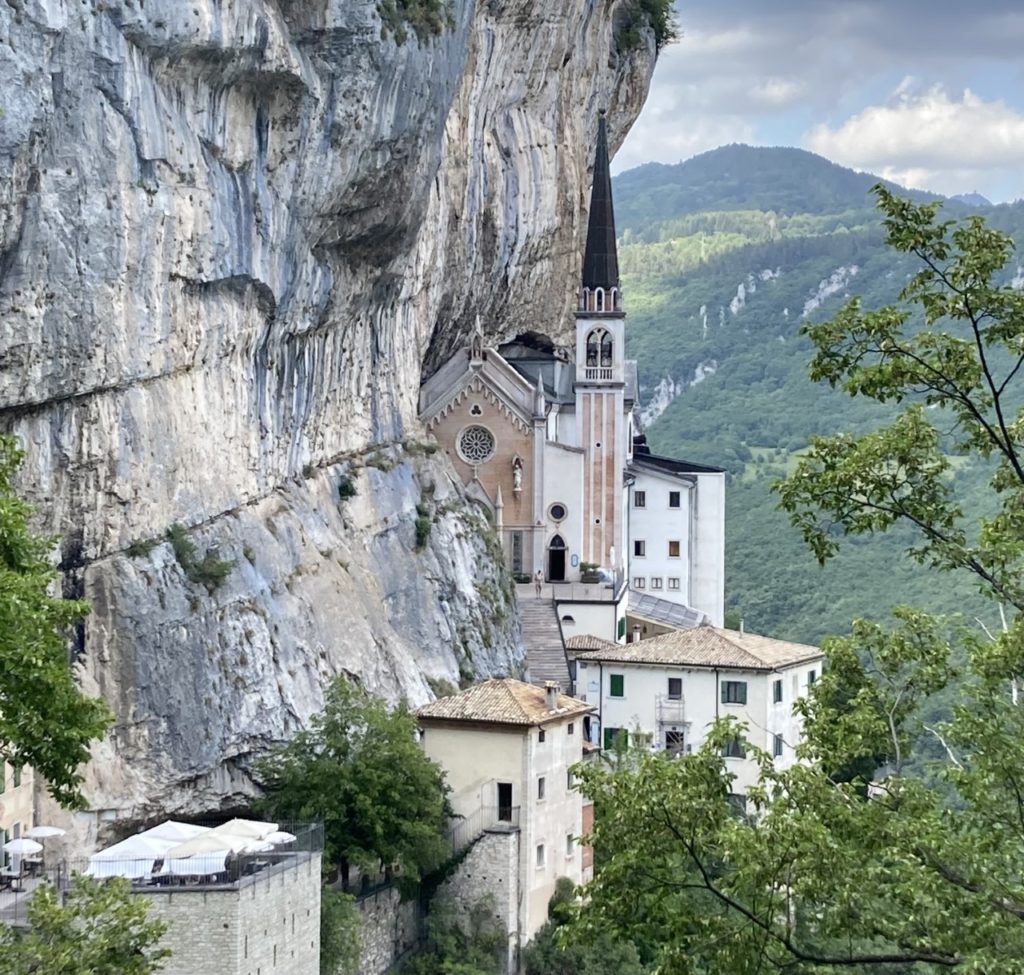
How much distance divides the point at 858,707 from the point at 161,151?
2072cm

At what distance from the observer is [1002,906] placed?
20188mm

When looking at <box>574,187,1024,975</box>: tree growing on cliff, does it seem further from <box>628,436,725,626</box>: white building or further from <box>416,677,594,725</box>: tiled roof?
<box>628,436,725,626</box>: white building

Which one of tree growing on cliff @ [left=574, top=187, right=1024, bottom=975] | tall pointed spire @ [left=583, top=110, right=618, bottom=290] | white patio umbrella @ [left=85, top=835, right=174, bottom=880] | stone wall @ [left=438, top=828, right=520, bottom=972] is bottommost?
stone wall @ [left=438, top=828, right=520, bottom=972]

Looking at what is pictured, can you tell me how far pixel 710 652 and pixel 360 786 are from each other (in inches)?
733

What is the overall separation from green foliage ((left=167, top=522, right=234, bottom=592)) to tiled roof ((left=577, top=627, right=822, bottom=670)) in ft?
66.5

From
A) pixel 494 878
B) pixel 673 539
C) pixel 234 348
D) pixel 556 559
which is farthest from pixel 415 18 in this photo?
pixel 673 539

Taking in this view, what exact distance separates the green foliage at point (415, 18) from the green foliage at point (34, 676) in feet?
80.5

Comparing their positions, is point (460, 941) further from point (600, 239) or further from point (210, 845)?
point (600, 239)

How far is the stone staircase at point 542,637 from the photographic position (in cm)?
6272

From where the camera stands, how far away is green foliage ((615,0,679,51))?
7425 centimetres

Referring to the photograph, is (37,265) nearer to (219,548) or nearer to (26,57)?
(26,57)

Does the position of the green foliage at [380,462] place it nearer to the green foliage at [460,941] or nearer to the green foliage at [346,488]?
the green foliage at [346,488]

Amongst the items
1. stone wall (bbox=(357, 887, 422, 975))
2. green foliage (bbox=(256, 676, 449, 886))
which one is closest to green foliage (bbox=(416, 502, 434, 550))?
green foliage (bbox=(256, 676, 449, 886))

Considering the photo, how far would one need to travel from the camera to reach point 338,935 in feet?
133
